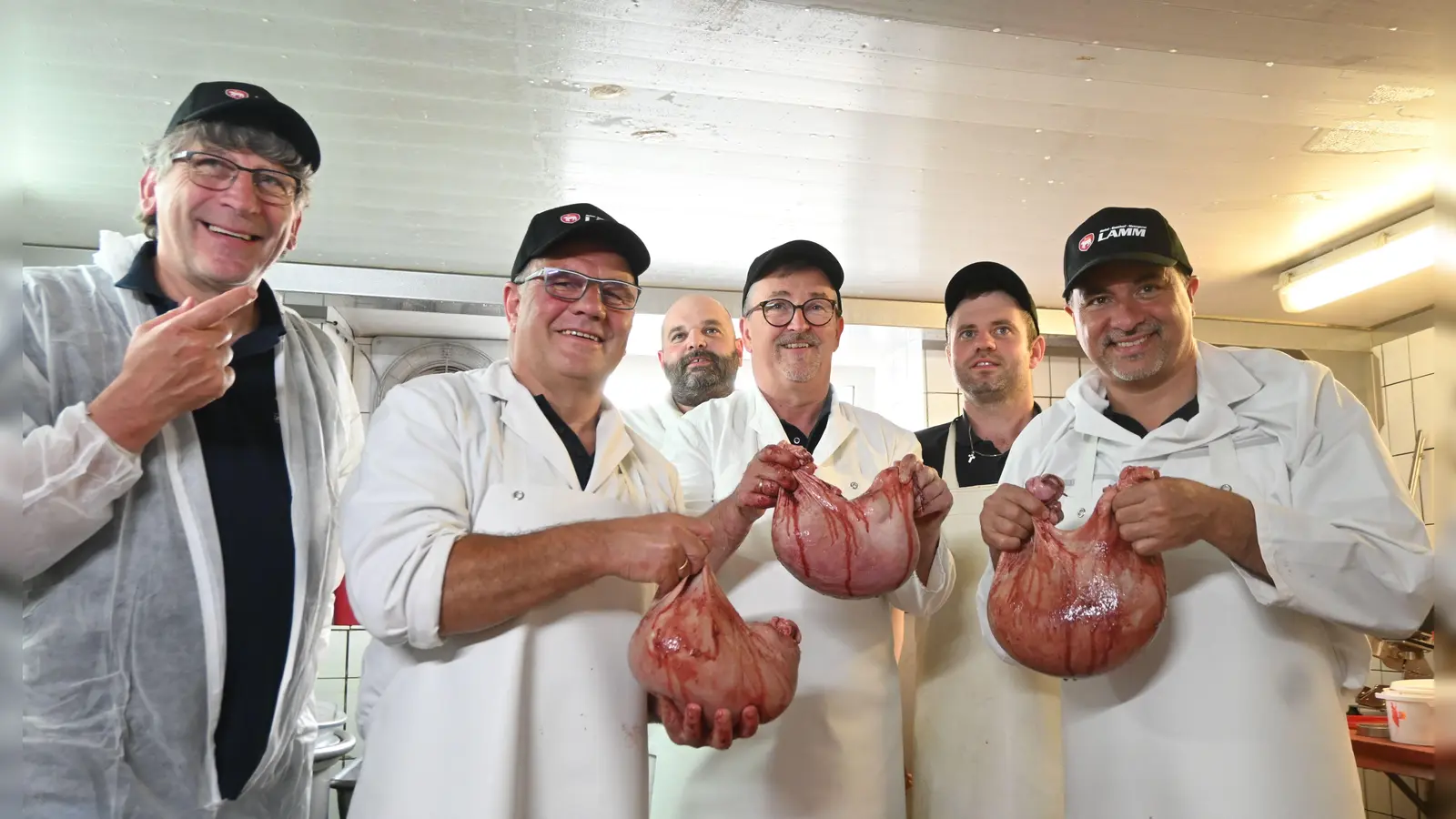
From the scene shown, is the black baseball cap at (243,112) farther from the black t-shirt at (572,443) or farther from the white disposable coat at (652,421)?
the white disposable coat at (652,421)

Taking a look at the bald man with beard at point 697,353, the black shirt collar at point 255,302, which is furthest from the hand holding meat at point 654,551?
the bald man with beard at point 697,353

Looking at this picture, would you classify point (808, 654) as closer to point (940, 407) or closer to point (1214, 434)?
point (1214, 434)

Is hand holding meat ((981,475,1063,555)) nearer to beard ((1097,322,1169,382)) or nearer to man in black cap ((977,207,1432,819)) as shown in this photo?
man in black cap ((977,207,1432,819))

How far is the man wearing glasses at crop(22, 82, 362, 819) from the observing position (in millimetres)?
1691

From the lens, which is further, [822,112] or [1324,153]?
[1324,153]

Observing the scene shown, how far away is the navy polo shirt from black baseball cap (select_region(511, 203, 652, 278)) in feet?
2.25

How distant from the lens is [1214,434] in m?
1.99

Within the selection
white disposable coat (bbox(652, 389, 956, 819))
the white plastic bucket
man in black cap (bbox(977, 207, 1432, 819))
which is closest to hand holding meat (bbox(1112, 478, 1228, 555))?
man in black cap (bbox(977, 207, 1432, 819))

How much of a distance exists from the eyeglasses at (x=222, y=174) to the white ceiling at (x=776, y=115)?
70 cm

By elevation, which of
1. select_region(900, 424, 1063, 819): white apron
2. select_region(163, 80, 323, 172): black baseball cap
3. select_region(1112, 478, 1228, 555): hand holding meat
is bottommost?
select_region(900, 424, 1063, 819): white apron

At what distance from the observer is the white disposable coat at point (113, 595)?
1.68 metres

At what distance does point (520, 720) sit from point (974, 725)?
4.40 feet

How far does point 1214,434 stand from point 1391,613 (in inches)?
18.2

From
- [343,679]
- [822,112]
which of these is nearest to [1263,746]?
[822,112]
